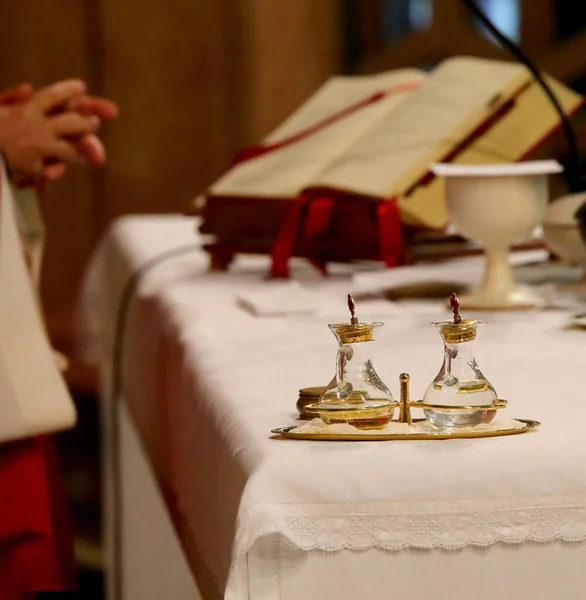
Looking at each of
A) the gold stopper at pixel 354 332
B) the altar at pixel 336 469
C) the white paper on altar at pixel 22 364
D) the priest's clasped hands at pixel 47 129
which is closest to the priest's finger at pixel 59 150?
the priest's clasped hands at pixel 47 129

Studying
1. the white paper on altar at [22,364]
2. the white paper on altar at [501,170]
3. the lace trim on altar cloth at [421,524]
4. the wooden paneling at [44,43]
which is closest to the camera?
the lace trim on altar cloth at [421,524]

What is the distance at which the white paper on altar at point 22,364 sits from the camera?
1.02m

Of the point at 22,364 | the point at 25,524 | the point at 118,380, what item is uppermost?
the point at 22,364

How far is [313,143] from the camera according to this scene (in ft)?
5.52

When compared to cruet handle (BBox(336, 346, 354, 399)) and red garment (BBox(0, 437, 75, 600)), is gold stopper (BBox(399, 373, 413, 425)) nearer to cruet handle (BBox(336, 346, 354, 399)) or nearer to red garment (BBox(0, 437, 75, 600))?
cruet handle (BBox(336, 346, 354, 399))

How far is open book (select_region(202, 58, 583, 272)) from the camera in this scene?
4.70 feet

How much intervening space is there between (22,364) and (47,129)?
48 centimetres

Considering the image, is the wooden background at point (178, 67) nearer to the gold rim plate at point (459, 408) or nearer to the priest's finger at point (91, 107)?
the priest's finger at point (91, 107)

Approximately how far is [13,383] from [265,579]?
0.45 meters

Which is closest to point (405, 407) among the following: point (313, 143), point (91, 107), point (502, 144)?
point (502, 144)

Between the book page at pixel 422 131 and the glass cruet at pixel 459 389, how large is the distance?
0.72m

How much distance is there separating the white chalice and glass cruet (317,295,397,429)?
478 millimetres

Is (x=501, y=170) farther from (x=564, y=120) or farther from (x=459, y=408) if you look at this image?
(x=459, y=408)

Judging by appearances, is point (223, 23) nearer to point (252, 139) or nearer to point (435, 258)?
point (252, 139)
